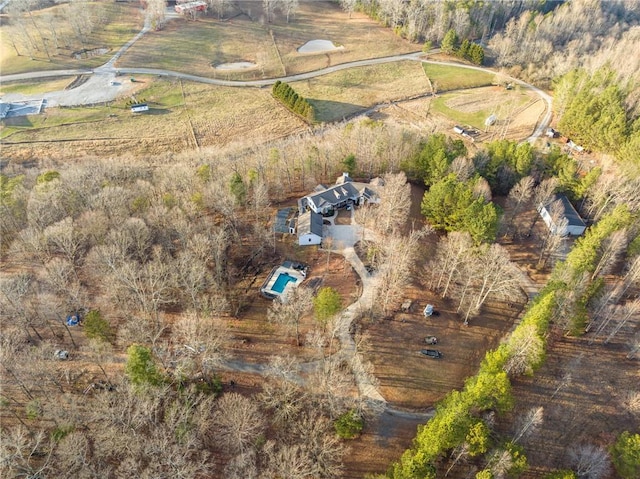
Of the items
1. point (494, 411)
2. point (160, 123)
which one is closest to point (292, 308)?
point (494, 411)

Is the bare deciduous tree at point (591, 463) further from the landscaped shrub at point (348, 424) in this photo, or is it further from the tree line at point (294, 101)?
the tree line at point (294, 101)

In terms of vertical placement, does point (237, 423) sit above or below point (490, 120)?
below

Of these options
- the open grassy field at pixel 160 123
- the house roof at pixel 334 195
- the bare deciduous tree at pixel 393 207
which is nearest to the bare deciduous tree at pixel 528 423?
the bare deciduous tree at pixel 393 207

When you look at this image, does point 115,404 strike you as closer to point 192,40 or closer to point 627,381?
point 627,381

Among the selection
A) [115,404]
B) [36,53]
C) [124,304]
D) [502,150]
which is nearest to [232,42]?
[36,53]

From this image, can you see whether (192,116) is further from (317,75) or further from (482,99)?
(482,99)
